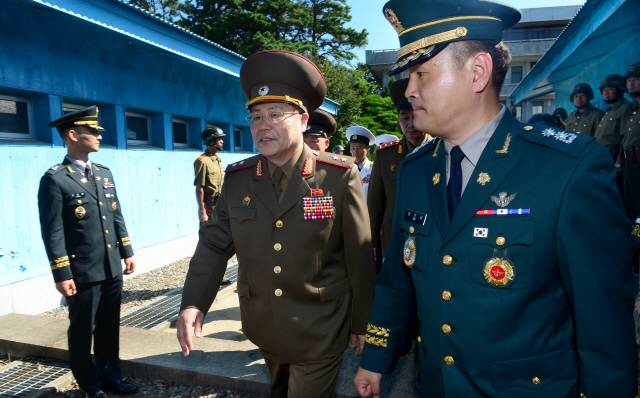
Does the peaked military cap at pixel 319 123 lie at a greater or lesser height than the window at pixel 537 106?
lesser

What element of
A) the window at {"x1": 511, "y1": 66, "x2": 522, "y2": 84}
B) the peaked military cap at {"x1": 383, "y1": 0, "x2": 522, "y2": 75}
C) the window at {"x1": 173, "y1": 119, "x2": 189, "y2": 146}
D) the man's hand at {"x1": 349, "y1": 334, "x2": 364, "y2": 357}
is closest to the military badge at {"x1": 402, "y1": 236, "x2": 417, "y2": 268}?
the peaked military cap at {"x1": 383, "y1": 0, "x2": 522, "y2": 75}

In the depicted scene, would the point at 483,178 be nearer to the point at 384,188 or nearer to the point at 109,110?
the point at 384,188

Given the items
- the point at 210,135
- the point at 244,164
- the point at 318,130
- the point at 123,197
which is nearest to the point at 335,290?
the point at 244,164

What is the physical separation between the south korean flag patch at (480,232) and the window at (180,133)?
342 inches

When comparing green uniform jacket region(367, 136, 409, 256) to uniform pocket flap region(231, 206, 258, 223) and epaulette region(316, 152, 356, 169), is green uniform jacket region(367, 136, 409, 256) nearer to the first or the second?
epaulette region(316, 152, 356, 169)

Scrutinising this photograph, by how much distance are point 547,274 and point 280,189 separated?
1535 millimetres

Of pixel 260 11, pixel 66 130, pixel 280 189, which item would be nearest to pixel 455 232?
pixel 280 189

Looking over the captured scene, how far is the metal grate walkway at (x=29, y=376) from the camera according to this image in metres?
3.38

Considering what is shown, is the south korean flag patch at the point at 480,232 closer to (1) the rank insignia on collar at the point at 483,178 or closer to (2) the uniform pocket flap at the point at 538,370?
(1) the rank insignia on collar at the point at 483,178

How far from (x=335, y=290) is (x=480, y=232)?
1101mm

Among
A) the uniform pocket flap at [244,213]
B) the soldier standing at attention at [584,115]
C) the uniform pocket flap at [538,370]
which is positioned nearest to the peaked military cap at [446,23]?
the uniform pocket flap at [538,370]

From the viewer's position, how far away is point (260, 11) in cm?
3145

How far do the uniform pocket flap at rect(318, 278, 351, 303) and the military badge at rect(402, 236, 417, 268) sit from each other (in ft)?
2.39

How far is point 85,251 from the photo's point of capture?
347cm
